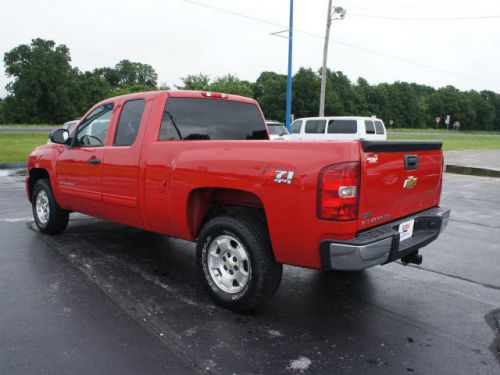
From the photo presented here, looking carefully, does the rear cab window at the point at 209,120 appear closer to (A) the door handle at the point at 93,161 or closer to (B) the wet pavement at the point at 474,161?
(A) the door handle at the point at 93,161

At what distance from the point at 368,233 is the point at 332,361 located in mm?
887

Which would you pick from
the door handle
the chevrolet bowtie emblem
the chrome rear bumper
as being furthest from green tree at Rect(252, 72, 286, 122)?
the chrome rear bumper

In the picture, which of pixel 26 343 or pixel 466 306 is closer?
pixel 26 343

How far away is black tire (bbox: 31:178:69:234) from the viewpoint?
5.64 metres

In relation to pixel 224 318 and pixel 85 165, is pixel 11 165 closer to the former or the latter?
pixel 85 165

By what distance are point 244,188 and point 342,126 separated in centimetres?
1628

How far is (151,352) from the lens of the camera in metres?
2.91

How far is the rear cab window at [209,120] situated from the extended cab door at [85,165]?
932 millimetres

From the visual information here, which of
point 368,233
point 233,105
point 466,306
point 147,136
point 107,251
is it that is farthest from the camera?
point 107,251

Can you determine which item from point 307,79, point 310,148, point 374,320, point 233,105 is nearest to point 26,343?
point 310,148

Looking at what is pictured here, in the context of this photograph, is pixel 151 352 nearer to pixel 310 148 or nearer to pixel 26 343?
pixel 26 343

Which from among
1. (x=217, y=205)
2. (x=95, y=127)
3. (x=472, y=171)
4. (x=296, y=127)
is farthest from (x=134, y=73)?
(x=217, y=205)

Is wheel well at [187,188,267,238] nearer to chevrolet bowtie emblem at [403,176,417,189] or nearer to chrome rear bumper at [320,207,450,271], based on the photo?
chrome rear bumper at [320,207,450,271]

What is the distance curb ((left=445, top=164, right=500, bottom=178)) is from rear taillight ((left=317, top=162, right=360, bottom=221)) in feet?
47.1
